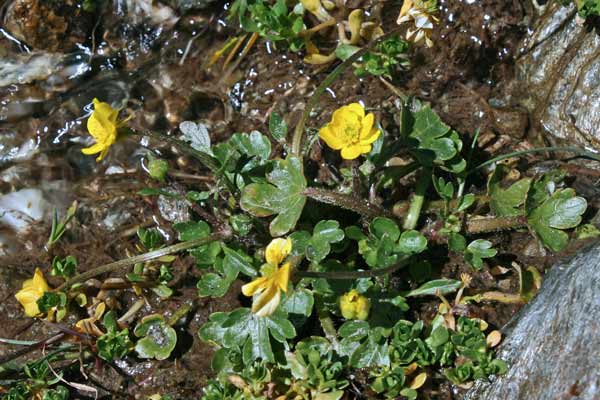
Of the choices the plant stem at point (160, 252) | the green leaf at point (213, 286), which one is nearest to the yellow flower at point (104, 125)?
the plant stem at point (160, 252)

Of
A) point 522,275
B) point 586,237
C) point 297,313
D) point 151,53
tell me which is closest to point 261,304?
point 297,313

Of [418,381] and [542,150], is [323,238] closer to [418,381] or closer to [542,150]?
[418,381]

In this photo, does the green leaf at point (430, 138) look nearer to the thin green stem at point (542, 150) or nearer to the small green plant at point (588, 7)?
the thin green stem at point (542, 150)

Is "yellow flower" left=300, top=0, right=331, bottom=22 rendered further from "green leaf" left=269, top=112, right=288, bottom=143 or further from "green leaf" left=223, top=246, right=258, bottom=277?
"green leaf" left=223, top=246, right=258, bottom=277

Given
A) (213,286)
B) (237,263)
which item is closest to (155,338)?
(213,286)

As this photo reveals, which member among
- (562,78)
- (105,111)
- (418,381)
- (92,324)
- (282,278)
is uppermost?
(562,78)

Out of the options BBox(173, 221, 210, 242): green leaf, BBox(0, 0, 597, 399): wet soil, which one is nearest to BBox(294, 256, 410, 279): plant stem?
BBox(0, 0, 597, 399): wet soil

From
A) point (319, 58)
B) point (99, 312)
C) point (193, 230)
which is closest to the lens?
point (193, 230)
